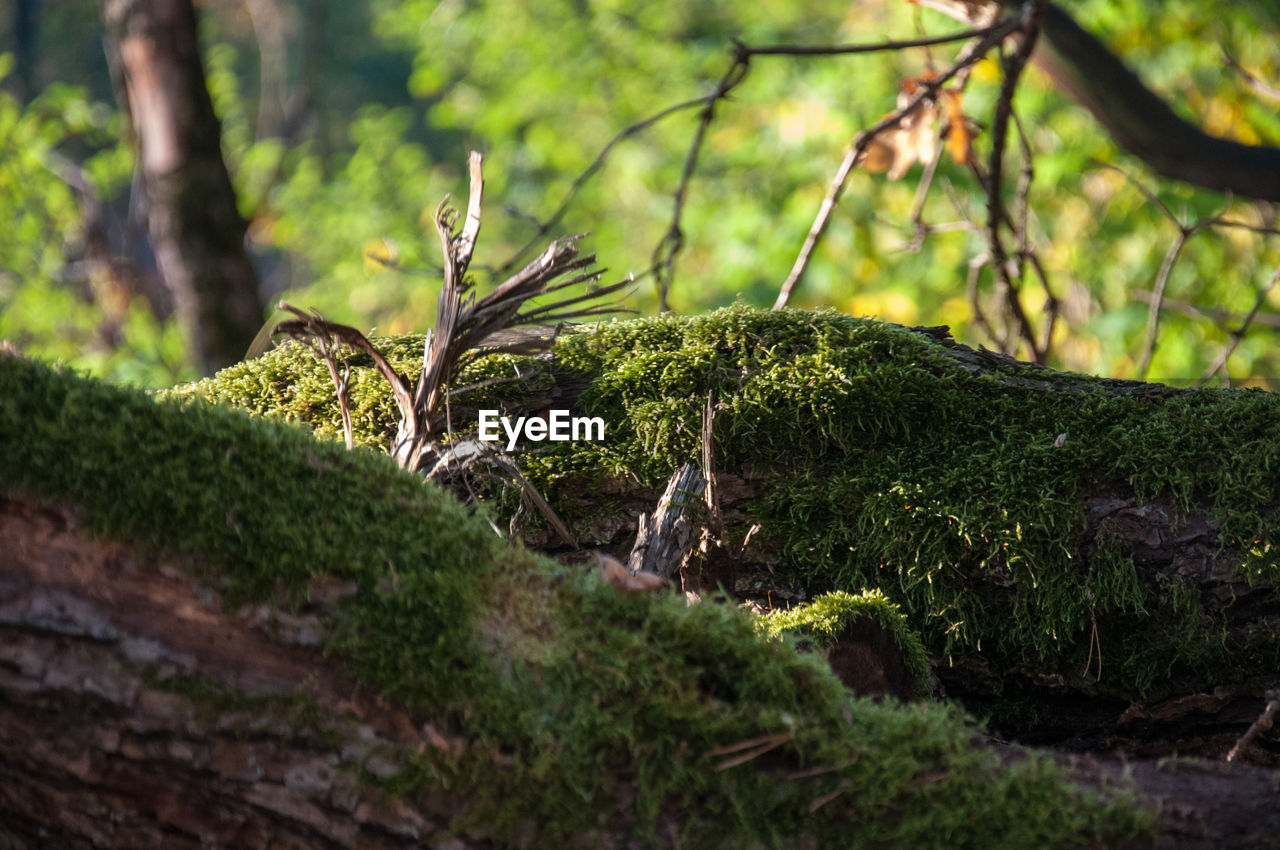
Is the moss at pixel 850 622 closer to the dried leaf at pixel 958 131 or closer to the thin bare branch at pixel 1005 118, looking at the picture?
the thin bare branch at pixel 1005 118

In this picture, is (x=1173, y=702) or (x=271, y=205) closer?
(x=1173, y=702)

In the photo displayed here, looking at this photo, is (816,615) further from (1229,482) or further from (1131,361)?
(1131,361)

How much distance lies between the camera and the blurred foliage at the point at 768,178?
6.55 metres

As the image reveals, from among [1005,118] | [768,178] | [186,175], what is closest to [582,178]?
[1005,118]

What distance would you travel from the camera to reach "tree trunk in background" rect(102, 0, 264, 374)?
518 cm

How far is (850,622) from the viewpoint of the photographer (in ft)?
6.12

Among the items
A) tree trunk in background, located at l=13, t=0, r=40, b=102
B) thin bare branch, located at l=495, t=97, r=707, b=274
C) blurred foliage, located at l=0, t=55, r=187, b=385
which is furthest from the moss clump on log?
tree trunk in background, located at l=13, t=0, r=40, b=102

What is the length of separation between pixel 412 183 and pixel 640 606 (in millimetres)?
10118

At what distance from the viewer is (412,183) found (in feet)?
35.0

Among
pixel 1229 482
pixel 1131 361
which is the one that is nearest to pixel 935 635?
pixel 1229 482

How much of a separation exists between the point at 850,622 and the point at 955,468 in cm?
53

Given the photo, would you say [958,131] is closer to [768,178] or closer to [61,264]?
[768,178]

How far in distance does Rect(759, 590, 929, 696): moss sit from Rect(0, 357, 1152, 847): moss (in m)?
0.42

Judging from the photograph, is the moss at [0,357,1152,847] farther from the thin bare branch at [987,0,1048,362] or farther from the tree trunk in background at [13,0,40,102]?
the tree trunk in background at [13,0,40,102]
